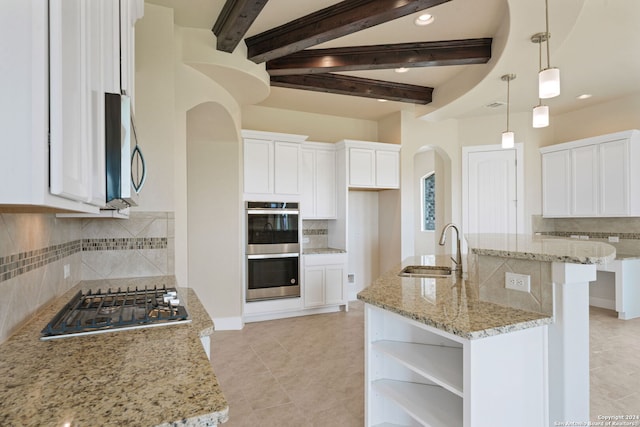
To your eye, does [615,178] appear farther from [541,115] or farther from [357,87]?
[357,87]

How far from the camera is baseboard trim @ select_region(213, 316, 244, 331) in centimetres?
419

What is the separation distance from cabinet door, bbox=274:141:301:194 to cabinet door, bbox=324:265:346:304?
1.18 metres

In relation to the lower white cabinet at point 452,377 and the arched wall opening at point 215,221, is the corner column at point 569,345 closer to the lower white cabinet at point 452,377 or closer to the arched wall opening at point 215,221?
the lower white cabinet at point 452,377

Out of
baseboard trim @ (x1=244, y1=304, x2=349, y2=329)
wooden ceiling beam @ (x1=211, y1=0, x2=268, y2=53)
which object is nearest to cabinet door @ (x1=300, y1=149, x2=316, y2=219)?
baseboard trim @ (x1=244, y1=304, x2=349, y2=329)

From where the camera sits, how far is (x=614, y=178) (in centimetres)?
459

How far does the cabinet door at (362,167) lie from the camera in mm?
5016

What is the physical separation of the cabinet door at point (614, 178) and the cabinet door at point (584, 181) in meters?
0.09

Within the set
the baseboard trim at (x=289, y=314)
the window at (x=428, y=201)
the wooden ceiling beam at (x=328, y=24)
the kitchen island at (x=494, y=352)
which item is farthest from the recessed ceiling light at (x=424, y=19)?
the window at (x=428, y=201)

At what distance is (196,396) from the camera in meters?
0.90

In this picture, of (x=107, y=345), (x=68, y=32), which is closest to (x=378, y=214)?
(x=107, y=345)

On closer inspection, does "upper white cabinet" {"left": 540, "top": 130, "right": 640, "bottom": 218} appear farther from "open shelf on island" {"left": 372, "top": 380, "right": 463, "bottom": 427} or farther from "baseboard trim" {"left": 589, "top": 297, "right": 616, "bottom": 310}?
"open shelf on island" {"left": 372, "top": 380, "right": 463, "bottom": 427}

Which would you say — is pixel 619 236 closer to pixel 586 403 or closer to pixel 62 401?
pixel 586 403

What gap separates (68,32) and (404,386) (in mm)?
1977

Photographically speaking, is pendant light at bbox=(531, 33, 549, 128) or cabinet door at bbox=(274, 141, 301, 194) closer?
pendant light at bbox=(531, 33, 549, 128)
